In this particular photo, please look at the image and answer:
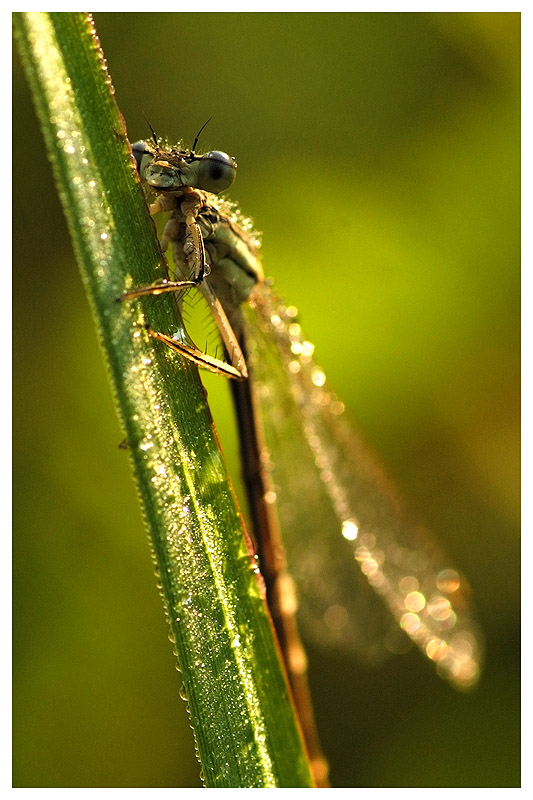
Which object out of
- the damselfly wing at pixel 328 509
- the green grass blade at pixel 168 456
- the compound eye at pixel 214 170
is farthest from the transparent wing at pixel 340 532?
the green grass blade at pixel 168 456

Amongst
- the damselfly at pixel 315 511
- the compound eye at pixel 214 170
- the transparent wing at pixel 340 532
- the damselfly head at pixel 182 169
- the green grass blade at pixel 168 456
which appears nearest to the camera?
the green grass blade at pixel 168 456

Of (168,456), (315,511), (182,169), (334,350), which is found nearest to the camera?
(168,456)

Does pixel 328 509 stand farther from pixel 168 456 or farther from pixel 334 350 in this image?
pixel 168 456

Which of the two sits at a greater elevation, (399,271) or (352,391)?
(399,271)

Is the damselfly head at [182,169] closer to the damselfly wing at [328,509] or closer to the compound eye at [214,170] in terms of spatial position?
the compound eye at [214,170]

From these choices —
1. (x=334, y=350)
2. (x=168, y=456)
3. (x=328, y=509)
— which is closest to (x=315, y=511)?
(x=328, y=509)

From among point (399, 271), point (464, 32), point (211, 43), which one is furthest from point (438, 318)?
point (211, 43)

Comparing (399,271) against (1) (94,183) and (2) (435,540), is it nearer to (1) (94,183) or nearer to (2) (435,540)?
(2) (435,540)
